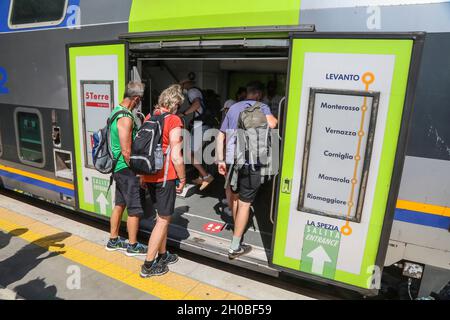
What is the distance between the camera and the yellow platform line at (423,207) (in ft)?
7.40

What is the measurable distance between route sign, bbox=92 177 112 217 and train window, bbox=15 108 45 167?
110 cm

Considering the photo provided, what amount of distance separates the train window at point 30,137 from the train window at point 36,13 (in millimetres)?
1125

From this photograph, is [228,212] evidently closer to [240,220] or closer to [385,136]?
[240,220]

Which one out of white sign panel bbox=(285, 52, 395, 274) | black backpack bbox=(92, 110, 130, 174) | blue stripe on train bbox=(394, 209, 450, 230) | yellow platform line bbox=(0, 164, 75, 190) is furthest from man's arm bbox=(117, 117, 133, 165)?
blue stripe on train bbox=(394, 209, 450, 230)

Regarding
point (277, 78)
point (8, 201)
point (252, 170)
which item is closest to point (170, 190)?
point (252, 170)

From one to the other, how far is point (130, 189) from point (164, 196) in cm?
49

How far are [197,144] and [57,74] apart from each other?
86.4 inches

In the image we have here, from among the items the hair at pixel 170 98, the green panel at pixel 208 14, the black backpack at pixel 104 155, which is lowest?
the black backpack at pixel 104 155

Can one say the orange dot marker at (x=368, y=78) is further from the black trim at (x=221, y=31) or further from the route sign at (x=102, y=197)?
the route sign at (x=102, y=197)

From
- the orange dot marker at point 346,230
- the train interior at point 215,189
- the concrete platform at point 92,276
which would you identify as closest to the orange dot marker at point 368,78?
the train interior at point 215,189

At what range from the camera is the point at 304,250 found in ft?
8.77

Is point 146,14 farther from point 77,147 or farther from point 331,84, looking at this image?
point 331,84

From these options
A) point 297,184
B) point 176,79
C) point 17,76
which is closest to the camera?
point 297,184

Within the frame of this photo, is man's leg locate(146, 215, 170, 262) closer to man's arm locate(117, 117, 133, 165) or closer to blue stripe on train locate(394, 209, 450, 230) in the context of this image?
man's arm locate(117, 117, 133, 165)
